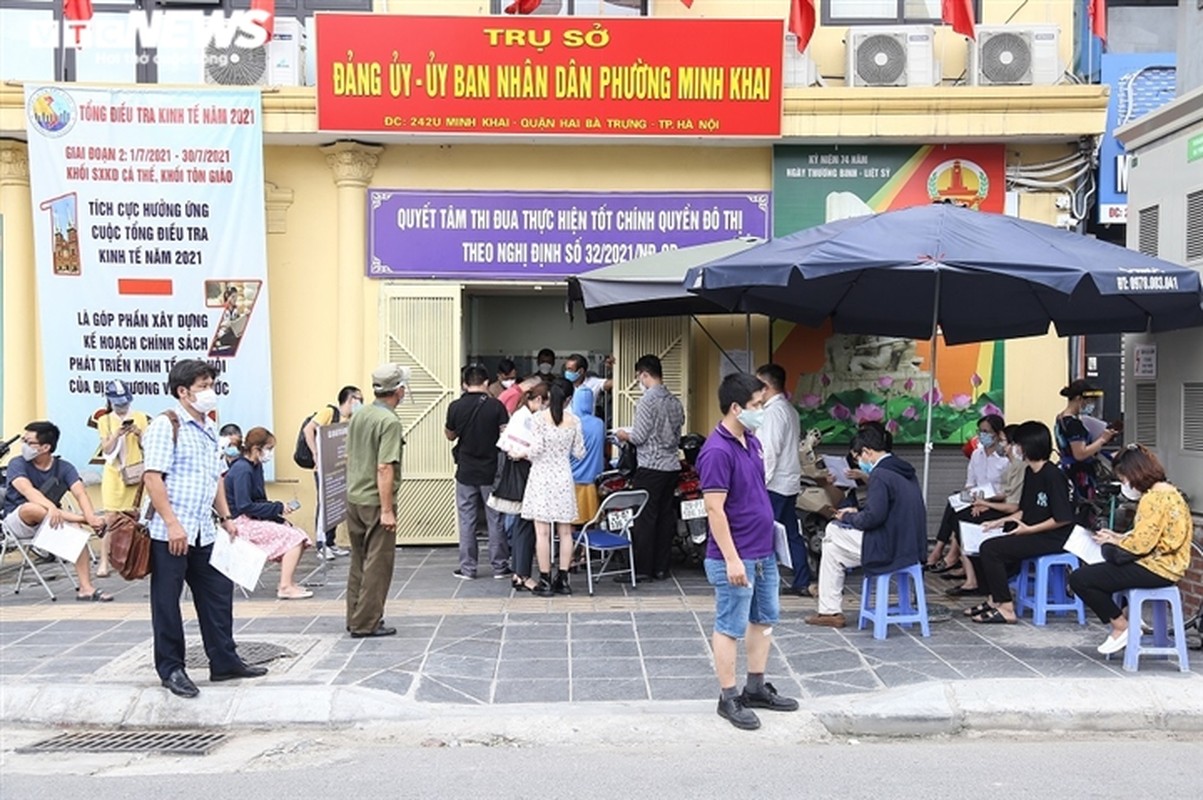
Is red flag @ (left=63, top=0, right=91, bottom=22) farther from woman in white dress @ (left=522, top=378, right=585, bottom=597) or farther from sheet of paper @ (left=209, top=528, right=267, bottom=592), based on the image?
sheet of paper @ (left=209, top=528, right=267, bottom=592)

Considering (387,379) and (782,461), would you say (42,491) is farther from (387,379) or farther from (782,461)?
(782,461)

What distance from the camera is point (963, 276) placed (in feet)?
26.6

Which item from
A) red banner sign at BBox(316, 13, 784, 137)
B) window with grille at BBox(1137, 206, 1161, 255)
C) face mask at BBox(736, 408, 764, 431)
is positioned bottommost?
face mask at BBox(736, 408, 764, 431)

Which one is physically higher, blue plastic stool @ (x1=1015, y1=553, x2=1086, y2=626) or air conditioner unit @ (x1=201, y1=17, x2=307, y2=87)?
air conditioner unit @ (x1=201, y1=17, x2=307, y2=87)

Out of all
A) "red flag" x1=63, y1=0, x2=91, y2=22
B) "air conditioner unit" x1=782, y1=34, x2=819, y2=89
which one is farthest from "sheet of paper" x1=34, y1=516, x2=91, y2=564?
"air conditioner unit" x1=782, y1=34, x2=819, y2=89

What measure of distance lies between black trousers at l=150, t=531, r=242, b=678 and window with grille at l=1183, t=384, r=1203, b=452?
7.05 metres

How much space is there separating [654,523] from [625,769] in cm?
425

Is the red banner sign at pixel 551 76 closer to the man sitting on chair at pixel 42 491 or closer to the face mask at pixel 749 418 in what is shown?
the man sitting on chair at pixel 42 491

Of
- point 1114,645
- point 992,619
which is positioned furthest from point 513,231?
point 1114,645

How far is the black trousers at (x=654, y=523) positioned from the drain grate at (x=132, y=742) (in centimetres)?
433

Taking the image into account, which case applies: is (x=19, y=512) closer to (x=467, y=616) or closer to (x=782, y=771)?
(x=467, y=616)

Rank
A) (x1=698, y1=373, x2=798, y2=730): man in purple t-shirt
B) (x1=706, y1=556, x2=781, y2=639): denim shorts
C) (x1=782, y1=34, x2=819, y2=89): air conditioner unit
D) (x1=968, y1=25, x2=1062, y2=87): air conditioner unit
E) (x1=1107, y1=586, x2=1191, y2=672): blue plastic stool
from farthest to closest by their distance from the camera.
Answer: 1. (x1=782, y1=34, x2=819, y2=89): air conditioner unit
2. (x1=968, y1=25, x2=1062, y2=87): air conditioner unit
3. (x1=1107, y1=586, x2=1191, y2=672): blue plastic stool
4. (x1=706, y1=556, x2=781, y2=639): denim shorts
5. (x1=698, y1=373, x2=798, y2=730): man in purple t-shirt

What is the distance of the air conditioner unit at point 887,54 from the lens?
36.3ft

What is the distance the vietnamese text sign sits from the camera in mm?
11258
